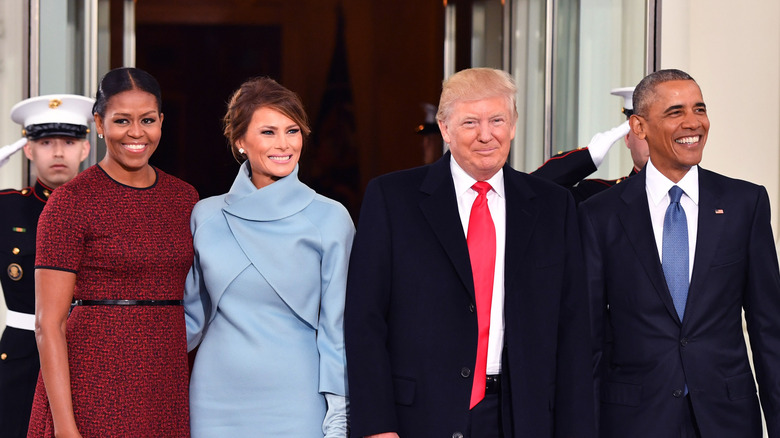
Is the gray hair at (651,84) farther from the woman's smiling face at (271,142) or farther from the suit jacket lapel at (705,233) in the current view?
the woman's smiling face at (271,142)

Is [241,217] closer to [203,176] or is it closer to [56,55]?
[56,55]

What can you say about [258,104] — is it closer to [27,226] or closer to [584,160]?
[27,226]

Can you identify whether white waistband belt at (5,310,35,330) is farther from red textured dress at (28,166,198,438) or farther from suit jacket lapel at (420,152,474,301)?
suit jacket lapel at (420,152,474,301)

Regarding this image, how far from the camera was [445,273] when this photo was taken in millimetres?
2373

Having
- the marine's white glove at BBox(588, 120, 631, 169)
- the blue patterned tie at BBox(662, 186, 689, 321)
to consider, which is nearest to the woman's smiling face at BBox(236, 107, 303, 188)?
the blue patterned tie at BBox(662, 186, 689, 321)

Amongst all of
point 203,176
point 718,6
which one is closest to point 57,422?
point 203,176

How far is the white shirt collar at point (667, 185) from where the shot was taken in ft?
8.69

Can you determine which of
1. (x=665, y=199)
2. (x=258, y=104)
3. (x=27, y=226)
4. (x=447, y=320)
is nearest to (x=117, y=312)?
(x=258, y=104)

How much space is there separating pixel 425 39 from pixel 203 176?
1.64 meters

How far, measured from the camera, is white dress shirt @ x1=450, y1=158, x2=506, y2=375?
238 centimetres

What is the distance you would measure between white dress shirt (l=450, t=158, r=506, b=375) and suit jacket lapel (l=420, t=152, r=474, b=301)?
0.08 feet

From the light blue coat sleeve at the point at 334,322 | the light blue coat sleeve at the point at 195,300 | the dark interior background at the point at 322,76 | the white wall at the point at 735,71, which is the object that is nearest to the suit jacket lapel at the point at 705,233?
the light blue coat sleeve at the point at 334,322

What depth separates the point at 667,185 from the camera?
2.67 m

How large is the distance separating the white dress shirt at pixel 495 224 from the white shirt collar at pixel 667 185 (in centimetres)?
48
